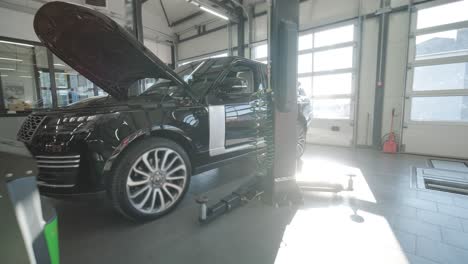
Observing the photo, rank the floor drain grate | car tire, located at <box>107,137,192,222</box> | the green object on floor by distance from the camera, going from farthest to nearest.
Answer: the floor drain grate, car tire, located at <box>107,137,192,222</box>, the green object on floor

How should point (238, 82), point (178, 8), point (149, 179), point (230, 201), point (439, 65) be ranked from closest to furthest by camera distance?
1. point (149, 179)
2. point (230, 201)
3. point (238, 82)
4. point (439, 65)
5. point (178, 8)

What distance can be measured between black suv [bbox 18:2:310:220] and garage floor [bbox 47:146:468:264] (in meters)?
0.21

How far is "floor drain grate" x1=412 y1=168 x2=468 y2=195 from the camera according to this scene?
2462 mm

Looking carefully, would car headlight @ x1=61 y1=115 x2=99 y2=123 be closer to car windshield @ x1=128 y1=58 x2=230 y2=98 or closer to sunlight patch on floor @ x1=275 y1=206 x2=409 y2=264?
car windshield @ x1=128 y1=58 x2=230 y2=98

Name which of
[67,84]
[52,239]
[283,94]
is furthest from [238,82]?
[67,84]

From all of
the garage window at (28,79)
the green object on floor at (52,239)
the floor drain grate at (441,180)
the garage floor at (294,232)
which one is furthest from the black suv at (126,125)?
the garage window at (28,79)

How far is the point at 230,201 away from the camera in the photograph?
1.92 meters

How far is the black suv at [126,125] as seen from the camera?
4.89 ft

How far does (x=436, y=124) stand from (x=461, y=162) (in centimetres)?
75

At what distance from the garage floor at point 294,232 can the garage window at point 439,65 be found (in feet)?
8.45

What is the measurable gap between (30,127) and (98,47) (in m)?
0.80

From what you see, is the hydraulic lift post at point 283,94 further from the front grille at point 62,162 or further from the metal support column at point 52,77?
the metal support column at point 52,77

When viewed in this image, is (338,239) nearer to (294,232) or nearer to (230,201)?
(294,232)

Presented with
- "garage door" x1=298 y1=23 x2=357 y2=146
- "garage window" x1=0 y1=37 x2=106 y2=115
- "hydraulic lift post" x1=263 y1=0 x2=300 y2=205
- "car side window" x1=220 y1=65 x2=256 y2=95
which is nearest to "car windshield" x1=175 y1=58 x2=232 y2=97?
"car side window" x1=220 y1=65 x2=256 y2=95
